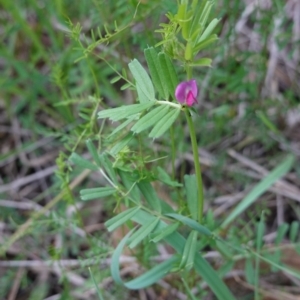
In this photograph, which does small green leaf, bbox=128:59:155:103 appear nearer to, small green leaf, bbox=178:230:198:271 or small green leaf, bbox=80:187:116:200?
small green leaf, bbox=80:187:116:200

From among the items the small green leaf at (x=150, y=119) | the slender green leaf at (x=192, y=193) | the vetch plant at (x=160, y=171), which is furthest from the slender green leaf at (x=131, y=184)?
the small green leaf at (x=150, y=119)

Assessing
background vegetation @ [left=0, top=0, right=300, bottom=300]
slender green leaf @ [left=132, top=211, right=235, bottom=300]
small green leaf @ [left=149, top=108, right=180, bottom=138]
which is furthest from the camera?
background vegetation @ [left=0, top=0, right=300, bottom=300]

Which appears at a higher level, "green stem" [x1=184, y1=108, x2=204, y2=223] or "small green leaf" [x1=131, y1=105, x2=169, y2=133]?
"small green leaf" [x1=131, y1=105, x2=169, y2=133]

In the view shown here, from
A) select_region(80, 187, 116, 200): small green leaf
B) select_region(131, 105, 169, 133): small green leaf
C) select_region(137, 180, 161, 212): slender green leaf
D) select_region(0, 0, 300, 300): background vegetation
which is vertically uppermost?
select_region(131, 105, 169, 133): small green leaf

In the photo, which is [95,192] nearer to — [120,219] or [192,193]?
[120,219]

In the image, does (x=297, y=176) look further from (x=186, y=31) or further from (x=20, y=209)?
(x=186, y=31)

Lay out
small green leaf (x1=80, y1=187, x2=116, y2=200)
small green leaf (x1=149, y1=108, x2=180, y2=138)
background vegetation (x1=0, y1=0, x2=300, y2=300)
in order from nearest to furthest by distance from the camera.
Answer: small green leaf (x1=149, y1=108, x2=180, y2=138)
small green leaf (x1=80, y1=187, x2=116, y2=200)
background vegetation (x1=0, y1=0, x2=300, y2=300)

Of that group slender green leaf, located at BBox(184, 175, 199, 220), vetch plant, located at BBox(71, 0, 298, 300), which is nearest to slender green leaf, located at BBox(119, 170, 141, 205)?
vetch plant, located at BBox(71, 0, 298, 300)
